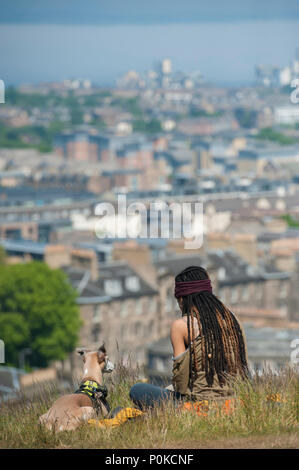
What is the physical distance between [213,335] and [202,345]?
8 centimetres

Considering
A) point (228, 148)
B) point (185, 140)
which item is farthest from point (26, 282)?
point (185, 140)

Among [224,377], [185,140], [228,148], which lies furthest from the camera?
[185,140]

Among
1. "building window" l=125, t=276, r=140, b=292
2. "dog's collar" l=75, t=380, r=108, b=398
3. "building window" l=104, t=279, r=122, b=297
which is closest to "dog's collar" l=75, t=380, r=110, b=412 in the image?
"dog's collar" l=75, t=380, r=108, b=398

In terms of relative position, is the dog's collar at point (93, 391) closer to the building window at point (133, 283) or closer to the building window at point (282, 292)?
the building window at point (133, 283)

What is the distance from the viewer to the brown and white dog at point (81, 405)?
7184 millimetres

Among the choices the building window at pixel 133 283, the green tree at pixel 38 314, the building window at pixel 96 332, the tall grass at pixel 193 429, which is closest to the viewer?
the tall grass at pixel 193 429

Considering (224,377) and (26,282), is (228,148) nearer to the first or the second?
(26,282)

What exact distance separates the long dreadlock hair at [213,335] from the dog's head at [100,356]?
0.51m

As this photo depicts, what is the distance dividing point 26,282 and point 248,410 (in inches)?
1383

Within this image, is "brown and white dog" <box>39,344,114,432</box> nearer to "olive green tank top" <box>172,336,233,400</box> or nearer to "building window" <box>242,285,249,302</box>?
"olive green tank top" <box>172,336,233,400</box>

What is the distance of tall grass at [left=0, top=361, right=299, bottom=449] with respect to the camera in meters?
6.94

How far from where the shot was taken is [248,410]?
7328mm

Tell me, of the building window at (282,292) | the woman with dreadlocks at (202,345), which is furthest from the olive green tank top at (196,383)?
the building window at (282,292)
